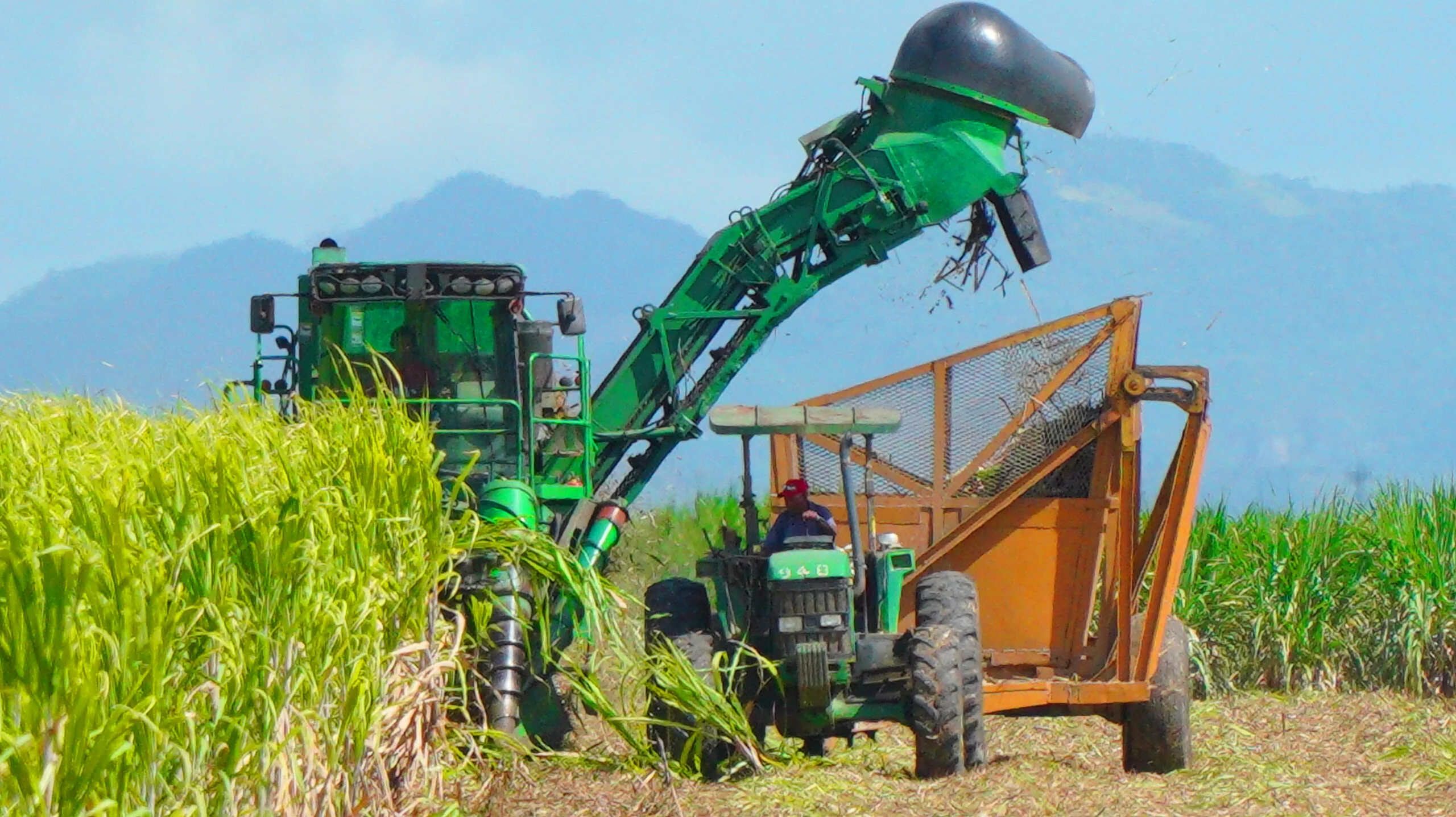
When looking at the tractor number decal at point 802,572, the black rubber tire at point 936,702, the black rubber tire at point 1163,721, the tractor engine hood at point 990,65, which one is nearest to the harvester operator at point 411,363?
the tractor number decal at point 802,572

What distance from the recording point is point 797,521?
9141 mm

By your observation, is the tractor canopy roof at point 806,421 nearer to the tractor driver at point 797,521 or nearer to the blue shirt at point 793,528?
the tractor driver at point 797,521

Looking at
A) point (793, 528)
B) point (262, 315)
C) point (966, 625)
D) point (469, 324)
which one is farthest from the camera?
point (469, 324)

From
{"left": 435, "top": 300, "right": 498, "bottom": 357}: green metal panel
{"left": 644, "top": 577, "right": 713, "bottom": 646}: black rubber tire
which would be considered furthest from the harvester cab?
{"left": 644, "top": 577, "right": 713, "bottom": 646}: black rubber tire

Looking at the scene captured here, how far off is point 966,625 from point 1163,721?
4.62 feet

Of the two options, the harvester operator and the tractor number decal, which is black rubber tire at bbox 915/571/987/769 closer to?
the tractor number decal

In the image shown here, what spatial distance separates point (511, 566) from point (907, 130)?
508 centimetres

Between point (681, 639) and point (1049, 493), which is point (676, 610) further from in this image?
point (1049, 493)

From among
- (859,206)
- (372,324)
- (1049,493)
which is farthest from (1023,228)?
(372,324)

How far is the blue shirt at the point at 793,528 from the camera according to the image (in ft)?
29.8

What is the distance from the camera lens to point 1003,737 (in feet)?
36.7

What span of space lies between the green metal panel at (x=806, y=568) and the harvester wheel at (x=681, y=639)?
504 millimetres

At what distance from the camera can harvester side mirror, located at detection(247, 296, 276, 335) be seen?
1029 centimetres

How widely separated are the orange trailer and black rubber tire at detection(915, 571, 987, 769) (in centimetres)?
59
